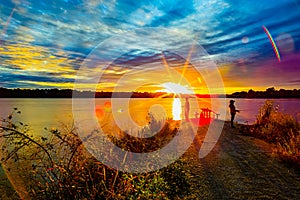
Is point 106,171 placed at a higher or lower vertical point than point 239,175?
higher

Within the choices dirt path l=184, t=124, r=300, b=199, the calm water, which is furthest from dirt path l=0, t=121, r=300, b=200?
the calm water

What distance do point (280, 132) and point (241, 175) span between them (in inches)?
249

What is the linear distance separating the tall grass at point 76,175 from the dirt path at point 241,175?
614 millimetres

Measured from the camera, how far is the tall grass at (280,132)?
8.56 metres

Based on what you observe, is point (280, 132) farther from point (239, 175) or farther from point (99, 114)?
point (99, 114)

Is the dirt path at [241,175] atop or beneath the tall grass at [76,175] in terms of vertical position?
beneath

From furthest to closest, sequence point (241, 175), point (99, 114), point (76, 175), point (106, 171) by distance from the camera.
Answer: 1. point (99, 114)
2. point (241, 175)
3. point (106, 171)
4. point (76, 175)

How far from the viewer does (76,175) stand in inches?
198

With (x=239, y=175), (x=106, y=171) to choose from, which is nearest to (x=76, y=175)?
(x=106, y=171)

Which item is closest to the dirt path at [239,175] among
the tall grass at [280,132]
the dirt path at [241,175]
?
the dirt path at [241,175]

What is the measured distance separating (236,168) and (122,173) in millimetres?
3850

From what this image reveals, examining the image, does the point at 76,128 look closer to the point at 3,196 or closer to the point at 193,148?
the point at 3,196

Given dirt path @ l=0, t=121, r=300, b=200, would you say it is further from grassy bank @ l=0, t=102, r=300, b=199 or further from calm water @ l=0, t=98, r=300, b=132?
calm water @ l=0, t=98, r=300, b=132

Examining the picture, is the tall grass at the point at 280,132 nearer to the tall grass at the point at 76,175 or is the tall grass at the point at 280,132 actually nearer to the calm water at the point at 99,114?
the calm water at the point at 99,114
